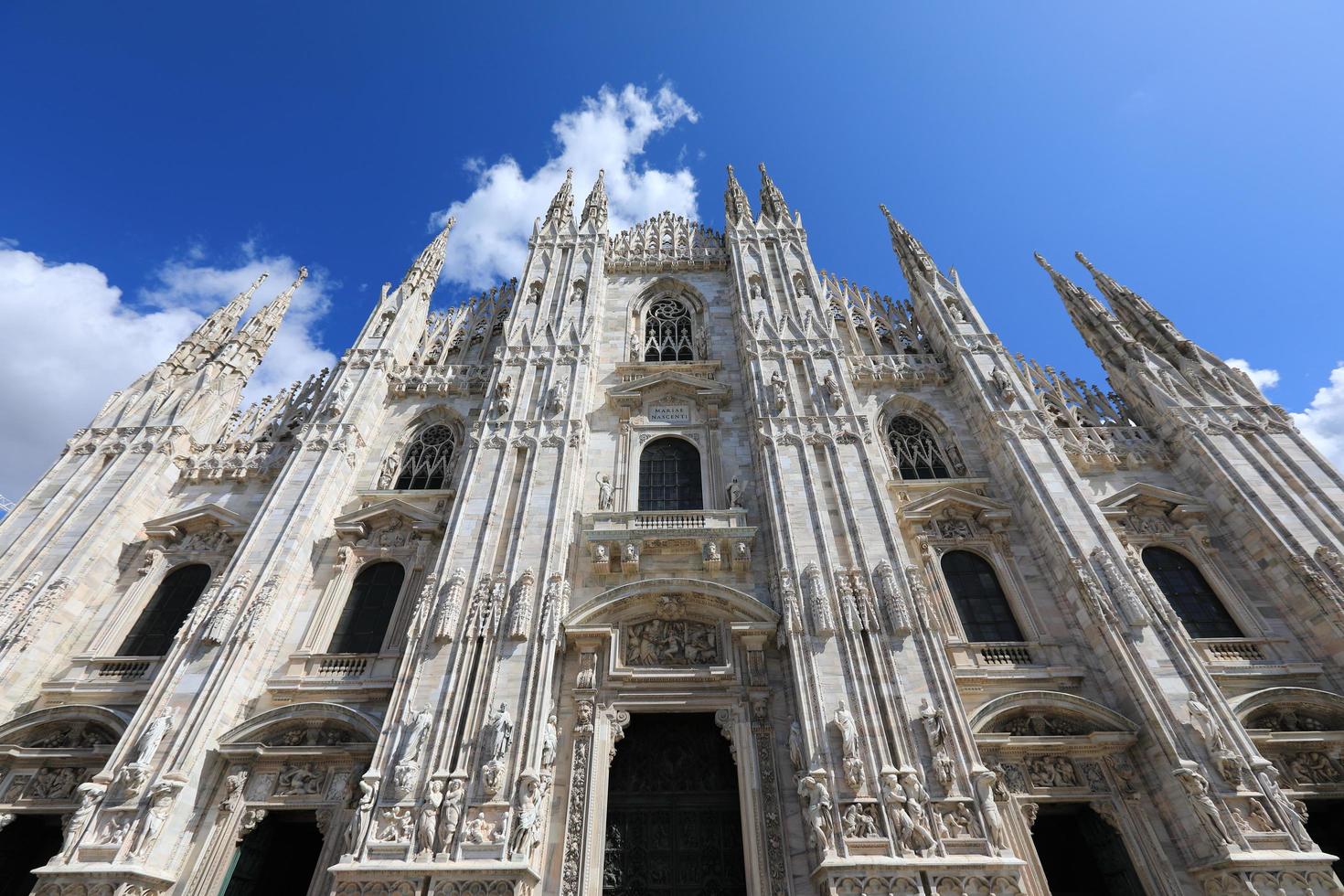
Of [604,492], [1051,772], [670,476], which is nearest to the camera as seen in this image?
[1051,772]

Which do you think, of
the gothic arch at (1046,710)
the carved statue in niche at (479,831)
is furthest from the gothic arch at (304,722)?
the gothic arch at (1046,710)

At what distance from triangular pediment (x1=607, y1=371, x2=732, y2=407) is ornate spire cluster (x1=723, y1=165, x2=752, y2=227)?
29.9ft

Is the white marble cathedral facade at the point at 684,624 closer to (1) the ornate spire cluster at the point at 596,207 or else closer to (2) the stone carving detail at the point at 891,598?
(2) the stone carving detail at the point at 891,598

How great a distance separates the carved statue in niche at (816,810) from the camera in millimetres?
10234

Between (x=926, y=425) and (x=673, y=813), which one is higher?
(x=926, y=425)

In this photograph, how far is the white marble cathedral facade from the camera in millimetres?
10766

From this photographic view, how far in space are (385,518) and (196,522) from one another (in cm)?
487

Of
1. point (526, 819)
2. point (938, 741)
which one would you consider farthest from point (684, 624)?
point (938, 741)

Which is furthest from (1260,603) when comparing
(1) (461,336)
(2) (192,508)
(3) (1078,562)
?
(2) (192,508)

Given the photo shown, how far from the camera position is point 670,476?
18.0 metres

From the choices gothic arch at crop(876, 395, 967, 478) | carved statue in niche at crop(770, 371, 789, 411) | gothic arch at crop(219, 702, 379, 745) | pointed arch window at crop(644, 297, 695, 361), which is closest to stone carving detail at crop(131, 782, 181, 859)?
gothic arch at crop(219, 702, 379, 745)

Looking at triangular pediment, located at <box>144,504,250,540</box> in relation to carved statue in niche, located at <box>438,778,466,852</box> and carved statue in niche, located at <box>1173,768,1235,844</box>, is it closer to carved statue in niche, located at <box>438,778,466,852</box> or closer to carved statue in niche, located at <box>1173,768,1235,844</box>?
carved statue in niche, located at <box>438,778,466,852</box>

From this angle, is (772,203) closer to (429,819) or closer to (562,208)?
(562,208)

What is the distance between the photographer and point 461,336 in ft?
75.4
